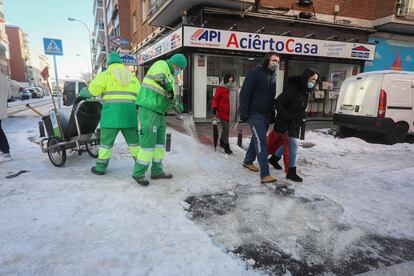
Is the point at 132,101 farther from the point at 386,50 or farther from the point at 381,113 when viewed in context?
the point at 386,50

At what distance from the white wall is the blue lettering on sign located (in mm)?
773

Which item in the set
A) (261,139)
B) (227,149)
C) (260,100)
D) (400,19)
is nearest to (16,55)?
(400,19)

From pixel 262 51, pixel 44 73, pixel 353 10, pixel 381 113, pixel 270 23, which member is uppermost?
pixel 353 10

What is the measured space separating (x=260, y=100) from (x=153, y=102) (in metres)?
1.71

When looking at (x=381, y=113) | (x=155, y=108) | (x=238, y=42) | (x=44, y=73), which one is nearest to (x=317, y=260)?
(x=155, y=108)

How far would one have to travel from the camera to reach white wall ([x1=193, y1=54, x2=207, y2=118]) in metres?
11.0

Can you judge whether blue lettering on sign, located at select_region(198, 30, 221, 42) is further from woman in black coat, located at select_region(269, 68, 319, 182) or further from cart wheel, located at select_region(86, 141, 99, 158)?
woman in black coat, located at select_region(269, 68, 319, 182)

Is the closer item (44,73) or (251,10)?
(44,73)

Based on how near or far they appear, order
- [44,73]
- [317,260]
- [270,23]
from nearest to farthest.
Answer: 1. [317,260]
2. [44,73]
3. [270,23]

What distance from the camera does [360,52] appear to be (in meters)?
13.3

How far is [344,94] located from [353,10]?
24.3ft

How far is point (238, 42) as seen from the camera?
10.9 meters

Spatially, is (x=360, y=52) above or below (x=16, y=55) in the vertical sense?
below

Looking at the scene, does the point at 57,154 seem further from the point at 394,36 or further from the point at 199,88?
the point at 394,36
